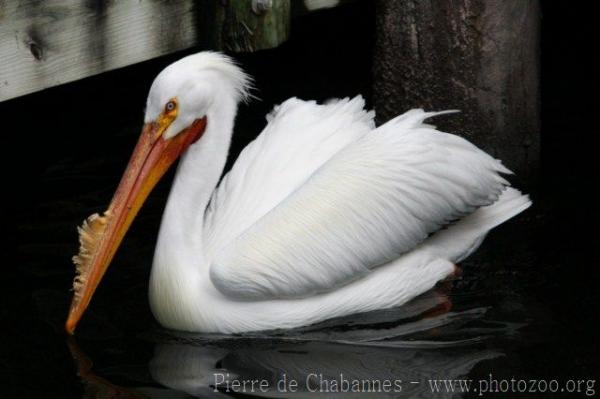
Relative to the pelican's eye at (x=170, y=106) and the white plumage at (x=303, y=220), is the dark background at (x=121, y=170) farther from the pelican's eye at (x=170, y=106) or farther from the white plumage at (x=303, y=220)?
the pelican's eye at (x=170, y=106)

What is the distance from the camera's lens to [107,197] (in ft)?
19.6

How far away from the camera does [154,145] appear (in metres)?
4.51

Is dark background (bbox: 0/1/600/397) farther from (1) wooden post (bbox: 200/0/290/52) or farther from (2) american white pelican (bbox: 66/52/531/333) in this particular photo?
(1) wooden post (bbox: 200/0/290/52)

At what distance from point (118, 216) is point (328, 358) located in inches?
40.3

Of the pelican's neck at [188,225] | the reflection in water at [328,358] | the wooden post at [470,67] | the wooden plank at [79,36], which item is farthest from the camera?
the wooden post at [470,67]

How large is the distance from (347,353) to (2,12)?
210 centimetres

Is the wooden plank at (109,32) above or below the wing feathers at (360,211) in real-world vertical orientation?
above

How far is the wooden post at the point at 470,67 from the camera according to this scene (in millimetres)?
5262

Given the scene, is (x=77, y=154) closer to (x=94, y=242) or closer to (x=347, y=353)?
(x=94, y=242)

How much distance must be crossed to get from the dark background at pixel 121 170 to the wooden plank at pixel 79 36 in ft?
2.88

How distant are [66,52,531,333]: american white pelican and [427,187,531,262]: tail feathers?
0.03 ft

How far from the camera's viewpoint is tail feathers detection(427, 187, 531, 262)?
501cm

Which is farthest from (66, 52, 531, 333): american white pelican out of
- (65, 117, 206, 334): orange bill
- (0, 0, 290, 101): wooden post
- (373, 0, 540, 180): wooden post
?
(0, 0, 290, 101): wooden post

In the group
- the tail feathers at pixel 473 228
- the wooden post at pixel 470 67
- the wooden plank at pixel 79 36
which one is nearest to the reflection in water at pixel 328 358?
the tail feathers at pixel 473 228
